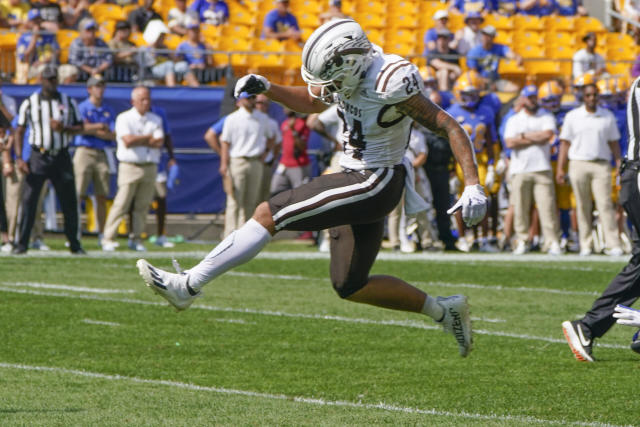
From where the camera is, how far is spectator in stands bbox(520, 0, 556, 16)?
2056 centimetres

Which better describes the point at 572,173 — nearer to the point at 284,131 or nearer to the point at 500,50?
the point at 284,131

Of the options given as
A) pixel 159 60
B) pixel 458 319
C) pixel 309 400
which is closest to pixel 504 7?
pixel 159 60

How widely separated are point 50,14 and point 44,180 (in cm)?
482

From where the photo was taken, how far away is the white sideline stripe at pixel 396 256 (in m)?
12.5

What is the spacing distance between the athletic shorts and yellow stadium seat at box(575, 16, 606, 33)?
1573 cm

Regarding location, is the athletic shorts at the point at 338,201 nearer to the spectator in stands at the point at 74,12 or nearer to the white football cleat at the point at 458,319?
the white football cleat at the point at 458,319

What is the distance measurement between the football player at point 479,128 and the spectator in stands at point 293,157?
67.3 inches

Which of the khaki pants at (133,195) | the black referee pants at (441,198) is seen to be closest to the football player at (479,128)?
the black referee pants at (441,198)

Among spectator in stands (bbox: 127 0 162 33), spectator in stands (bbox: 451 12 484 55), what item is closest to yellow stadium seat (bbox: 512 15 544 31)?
spectator in stands (bbox: 451 12 484 55)

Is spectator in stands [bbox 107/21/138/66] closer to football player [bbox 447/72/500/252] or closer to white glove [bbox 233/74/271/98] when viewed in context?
football player [bbox 447/72/500/252]

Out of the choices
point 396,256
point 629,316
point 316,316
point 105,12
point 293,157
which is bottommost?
point 396,256

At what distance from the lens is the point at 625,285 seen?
6.68 metres

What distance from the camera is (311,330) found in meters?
7.89

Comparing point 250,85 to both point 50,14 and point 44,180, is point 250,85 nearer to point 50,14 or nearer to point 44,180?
point 44,180
